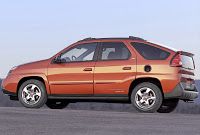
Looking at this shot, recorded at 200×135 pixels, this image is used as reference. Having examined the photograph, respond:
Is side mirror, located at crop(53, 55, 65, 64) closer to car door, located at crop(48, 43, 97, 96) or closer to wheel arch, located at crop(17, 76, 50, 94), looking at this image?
car door, located at crop(48, 43, 97, 96)

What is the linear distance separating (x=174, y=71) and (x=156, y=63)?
419 mm

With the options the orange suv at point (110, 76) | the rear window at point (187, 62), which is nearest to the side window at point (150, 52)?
the orange suv at point (110, 76)

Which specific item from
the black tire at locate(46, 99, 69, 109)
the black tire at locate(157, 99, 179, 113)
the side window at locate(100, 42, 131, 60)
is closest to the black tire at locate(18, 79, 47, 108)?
the black tire at locate(46, 99, 69, 109)

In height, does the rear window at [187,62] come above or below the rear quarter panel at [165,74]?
above

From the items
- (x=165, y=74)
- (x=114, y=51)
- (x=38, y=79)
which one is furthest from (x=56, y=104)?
(x=165, y=74)

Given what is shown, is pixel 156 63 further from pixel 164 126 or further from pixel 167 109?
pixel 164 126

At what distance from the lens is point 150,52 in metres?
13.7

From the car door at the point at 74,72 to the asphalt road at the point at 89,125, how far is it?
2.46 m

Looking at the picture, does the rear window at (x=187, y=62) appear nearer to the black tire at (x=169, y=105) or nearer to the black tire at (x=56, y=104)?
the black tire at (x=169, y=105)

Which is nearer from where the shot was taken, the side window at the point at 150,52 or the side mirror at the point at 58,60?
the side window at the point at 150,52

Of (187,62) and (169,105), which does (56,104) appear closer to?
(169,105)

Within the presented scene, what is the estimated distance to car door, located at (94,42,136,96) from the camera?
13.6 meters

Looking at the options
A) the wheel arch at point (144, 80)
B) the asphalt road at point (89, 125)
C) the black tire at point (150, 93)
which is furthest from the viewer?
the wheel arch at point (144, 80)

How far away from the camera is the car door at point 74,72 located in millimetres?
14031
